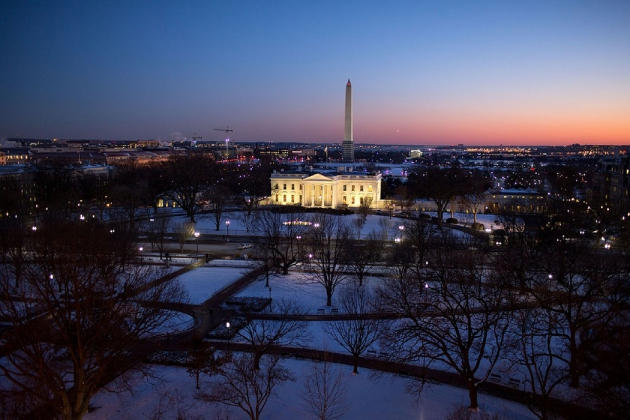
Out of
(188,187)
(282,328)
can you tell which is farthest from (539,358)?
(188,187)

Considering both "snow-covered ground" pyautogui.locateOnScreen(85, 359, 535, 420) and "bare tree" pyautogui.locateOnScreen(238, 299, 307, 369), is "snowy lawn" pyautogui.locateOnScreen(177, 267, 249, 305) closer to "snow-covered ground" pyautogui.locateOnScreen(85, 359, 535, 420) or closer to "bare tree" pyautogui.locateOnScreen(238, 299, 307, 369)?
"bare tree" pyautogui.locateOnScreen(238, 299, 307, 369)

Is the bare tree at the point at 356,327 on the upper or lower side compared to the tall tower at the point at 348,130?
lower

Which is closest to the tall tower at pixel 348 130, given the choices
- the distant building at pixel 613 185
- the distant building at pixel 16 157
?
the distant building at pixel 613 185

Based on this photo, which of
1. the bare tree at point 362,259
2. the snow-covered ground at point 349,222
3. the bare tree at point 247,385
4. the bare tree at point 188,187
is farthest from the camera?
the bare tree at point 188,187

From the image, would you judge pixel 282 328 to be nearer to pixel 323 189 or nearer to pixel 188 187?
pixel 188 187

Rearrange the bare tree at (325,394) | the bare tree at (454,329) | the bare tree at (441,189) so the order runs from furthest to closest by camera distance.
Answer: the bare tree at (441,189) → the bare tree at (454,329) → the bare tree at (325,394)

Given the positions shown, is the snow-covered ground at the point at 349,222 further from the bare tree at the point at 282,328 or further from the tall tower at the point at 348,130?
the tall tower at the point at 348,130

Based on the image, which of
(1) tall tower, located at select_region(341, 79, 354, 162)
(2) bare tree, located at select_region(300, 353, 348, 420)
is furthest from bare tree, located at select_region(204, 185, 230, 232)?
(1) tall tower, located at select_region(341, 79, 354, 162)
